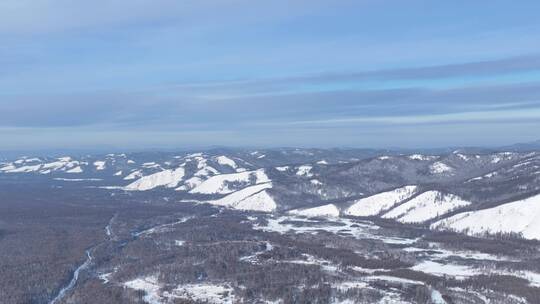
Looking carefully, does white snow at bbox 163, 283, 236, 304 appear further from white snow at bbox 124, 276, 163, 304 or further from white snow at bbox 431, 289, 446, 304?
white snow at bbox 431, 289, 446, 304

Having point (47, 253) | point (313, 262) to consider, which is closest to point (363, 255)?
point (313, 262)

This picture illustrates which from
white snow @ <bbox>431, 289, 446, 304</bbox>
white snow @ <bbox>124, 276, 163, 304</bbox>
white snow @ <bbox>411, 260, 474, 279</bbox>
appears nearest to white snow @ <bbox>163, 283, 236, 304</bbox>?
white snow @ <bbox>124, 276, 163, 304</bbox>

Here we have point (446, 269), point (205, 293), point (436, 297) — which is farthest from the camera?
point (446, 269)

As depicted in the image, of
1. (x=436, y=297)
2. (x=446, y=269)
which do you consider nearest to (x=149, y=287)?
(x=436, y=297)

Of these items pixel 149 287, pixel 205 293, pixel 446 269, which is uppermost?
pixel 446 269

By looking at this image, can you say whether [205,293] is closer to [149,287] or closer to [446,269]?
[149,287]

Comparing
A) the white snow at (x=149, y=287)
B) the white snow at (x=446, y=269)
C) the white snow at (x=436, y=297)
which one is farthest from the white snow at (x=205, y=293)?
the white snow at (x=446, y=269)

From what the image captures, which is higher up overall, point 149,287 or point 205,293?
point 205,293

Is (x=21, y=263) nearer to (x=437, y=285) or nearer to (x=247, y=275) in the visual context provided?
(x=247, y=275)

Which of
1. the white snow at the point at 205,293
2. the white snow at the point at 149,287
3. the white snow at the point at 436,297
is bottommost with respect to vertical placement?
the white snow at the point at 149,287

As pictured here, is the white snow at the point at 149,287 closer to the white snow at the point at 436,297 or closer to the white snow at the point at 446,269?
the white snow at the point at 436,297

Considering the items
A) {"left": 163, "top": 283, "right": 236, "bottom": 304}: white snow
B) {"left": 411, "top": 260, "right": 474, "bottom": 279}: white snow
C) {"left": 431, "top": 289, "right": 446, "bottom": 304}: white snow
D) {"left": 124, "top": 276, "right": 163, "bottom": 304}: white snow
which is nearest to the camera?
{"left": 431, "top": 289, "right": 446, "bottom": 304}: white snow
